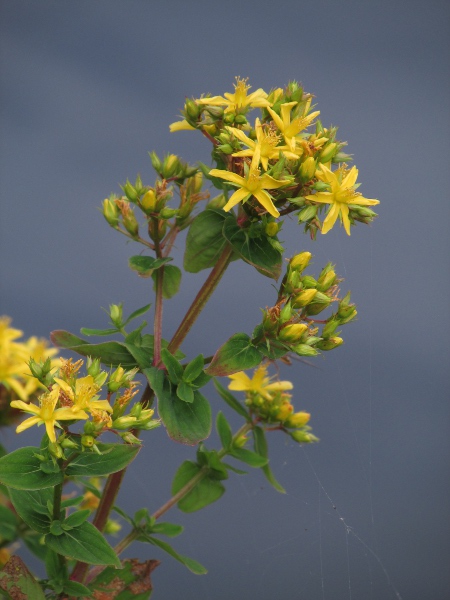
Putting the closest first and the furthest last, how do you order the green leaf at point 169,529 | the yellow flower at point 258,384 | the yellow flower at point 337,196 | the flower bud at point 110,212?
the yellow flower at point 337,196, the flower bud at point 110,212, the green leaf at point 169,529, the yellow flower at point 258,384

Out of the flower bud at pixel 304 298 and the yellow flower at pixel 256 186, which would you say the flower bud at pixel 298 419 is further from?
the yellow flower at pixel 256 186

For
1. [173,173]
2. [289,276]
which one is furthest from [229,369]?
[173,173]

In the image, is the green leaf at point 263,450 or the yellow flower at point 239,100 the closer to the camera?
the yellow flower at point 239,100

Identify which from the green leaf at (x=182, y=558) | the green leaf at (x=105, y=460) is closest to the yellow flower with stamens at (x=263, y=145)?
the green leaf at (x=105, y=460)

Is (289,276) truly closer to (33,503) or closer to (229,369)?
(229,369)

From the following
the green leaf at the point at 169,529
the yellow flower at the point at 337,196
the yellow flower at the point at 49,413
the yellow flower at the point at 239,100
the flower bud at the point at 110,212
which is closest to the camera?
the yellow flower at the point at 49,413

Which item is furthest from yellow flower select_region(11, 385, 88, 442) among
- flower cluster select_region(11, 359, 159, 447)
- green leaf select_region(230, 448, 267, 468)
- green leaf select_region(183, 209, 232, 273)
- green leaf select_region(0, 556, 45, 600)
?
green leaf select_region(230, 448, 267, 468)

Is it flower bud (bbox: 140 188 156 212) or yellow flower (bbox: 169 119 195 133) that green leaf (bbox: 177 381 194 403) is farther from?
yellow flower (bbox: 169 119 195 133)

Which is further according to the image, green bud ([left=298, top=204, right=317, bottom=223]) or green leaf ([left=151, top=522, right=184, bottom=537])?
green leaf ([left=151, top=522, right=184, bottom=537])
